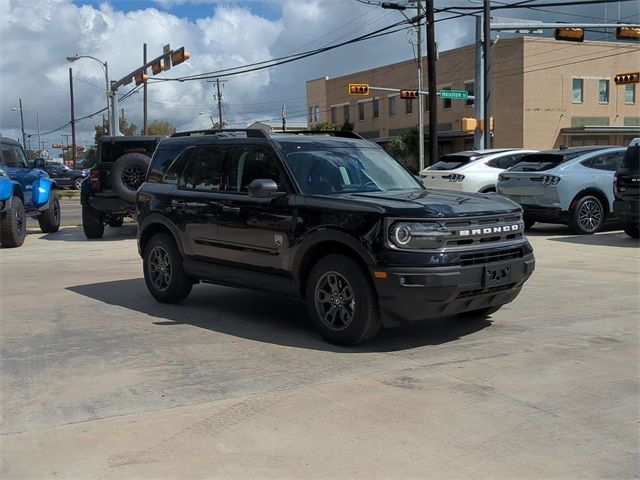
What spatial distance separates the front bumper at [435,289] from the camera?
537 cm

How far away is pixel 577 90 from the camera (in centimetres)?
4641

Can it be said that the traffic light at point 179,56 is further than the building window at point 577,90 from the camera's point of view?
No

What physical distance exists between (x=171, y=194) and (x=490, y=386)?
4.36 metres

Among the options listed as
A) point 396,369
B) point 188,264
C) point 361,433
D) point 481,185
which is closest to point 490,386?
point 396,369

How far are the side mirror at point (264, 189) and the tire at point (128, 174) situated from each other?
8.34 metres

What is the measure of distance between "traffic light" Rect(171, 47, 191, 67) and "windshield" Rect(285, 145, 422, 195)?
21.3 m

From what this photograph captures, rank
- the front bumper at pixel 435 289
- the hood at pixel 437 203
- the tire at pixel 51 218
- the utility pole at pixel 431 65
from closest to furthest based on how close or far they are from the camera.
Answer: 1. the front bumper at pixel 435 289
2. the hood at pixel 437 203
3. the tire at pixel 51 218
4. the utility pole at pixel 431 65

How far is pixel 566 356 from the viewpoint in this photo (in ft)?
18.2

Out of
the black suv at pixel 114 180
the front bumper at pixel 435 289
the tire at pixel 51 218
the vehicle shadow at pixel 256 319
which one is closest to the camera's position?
the front bumper at pixel 435 289

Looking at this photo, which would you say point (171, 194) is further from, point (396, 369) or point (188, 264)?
point (396, 369)

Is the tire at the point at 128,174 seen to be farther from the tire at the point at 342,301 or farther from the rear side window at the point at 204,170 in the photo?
the tire at the point at 342,301

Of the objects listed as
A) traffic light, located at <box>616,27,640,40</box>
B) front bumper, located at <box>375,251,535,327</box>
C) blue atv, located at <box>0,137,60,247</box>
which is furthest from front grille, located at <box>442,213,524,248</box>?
traffic light, located at <box>616,27,640,40</box>

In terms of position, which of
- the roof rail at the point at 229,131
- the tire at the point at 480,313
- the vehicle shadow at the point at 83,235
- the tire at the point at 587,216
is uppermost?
the roof rail at the point at 229,131

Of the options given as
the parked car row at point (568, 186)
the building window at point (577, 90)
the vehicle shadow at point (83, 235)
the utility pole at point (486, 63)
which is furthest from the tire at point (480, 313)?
the building window at point (577, 90)
